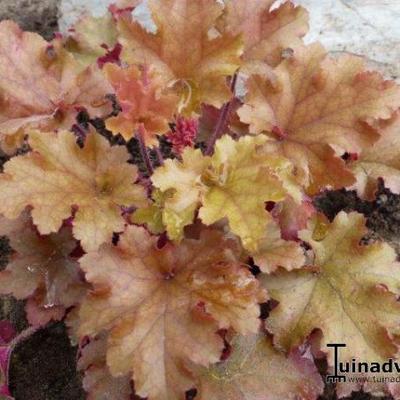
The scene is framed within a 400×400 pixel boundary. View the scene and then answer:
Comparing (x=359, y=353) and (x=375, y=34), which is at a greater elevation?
(x=375, y=34)

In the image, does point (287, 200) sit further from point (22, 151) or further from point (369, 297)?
point (22, 151)

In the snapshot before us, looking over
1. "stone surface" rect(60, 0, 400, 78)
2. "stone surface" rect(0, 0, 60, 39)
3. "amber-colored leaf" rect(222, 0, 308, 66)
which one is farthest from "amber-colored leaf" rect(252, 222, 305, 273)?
"stone surface" rect(0, 0, 60, 39)

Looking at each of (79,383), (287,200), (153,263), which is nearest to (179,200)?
(153,263)

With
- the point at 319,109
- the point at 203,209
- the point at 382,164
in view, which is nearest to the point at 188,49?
the point at 319,109

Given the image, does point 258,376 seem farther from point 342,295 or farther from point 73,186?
point 73,186

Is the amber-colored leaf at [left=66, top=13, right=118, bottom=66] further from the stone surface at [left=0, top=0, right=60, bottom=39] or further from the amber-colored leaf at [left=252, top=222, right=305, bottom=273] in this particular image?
the amber-colored leaf at [left=252, top=222, right=305, bottom=273]

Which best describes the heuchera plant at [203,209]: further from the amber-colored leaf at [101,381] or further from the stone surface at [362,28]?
the stone surface at [362,28]
